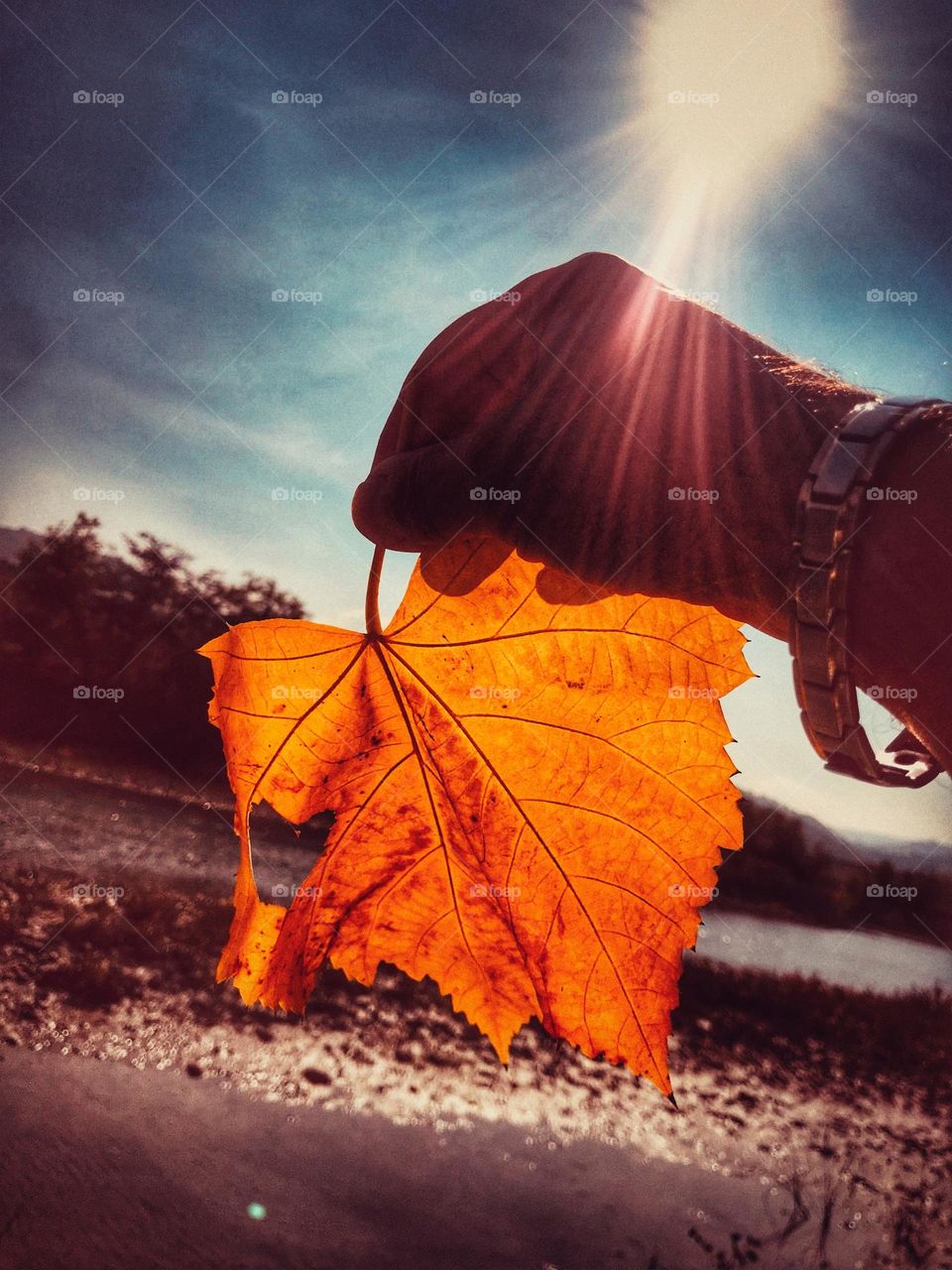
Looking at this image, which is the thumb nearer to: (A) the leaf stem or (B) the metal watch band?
(A) the leaf stem

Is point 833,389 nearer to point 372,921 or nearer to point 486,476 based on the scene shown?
point 486,476

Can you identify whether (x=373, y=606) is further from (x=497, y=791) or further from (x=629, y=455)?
(x=629, y=455)

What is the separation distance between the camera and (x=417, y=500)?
0.94 m

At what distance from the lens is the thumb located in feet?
2.96

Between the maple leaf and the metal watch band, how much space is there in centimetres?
16

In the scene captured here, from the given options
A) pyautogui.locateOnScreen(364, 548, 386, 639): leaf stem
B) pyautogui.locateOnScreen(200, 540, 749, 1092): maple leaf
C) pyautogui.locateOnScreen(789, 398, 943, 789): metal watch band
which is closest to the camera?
pyautogui.locateOnScreen(789, 398, 943, 789): metal watch band

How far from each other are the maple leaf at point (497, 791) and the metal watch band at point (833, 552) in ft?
0.53

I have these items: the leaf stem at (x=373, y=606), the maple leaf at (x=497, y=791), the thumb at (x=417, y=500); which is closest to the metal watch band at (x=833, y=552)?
the maple leaf at (x=497, y=791)

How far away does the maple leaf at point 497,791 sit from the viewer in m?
1.02

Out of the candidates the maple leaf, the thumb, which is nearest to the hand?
the thumb

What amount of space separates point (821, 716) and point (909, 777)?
0.19 m

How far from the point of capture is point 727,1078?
9.28m

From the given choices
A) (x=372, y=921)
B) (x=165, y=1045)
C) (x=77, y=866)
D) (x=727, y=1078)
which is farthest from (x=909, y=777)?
(x=727, y=1078)

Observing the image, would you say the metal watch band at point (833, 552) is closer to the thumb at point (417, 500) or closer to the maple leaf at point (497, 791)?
the maple leaf at point (497, 791)
